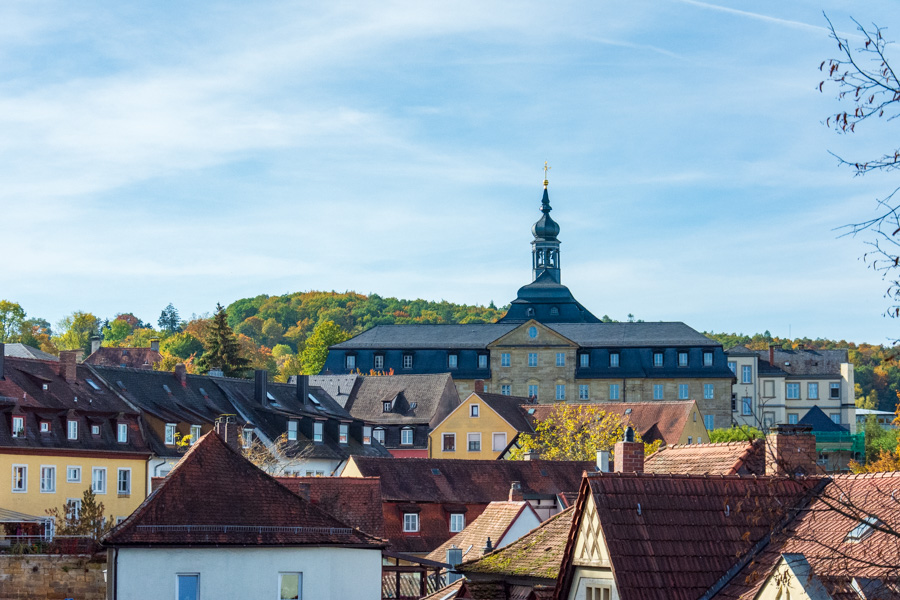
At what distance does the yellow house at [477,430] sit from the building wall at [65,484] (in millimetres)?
26863

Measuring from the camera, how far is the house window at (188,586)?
30.8 m

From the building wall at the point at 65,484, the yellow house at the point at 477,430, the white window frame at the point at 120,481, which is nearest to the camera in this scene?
the building wall at the point at 65,484

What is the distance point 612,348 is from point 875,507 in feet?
312

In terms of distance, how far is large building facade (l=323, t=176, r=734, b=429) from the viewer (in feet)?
364

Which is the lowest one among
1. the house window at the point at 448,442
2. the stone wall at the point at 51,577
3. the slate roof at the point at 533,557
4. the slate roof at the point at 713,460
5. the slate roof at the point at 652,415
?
the stone wall at the point at 51,577

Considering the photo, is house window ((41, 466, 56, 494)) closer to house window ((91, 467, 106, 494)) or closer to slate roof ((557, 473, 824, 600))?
house window ((91, 467, 106, 494))

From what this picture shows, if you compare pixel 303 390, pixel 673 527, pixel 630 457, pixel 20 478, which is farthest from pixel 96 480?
pixel 673 527

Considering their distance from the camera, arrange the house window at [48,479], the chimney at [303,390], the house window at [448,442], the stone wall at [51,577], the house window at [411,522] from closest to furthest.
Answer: the stone wall at [51,577] < the house window at [411,522] < the house window at [48,479] < the chimney at [303,390] < the house window at [448,442]

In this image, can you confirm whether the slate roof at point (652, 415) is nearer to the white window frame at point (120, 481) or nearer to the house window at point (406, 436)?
the house window at point (406, 436)

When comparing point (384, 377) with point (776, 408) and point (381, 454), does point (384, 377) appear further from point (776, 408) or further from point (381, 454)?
point (776, 408)

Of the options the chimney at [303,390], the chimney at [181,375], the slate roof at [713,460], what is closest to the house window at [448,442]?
the chimney at [303,390]

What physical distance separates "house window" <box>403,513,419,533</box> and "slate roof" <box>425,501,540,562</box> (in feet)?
31.8

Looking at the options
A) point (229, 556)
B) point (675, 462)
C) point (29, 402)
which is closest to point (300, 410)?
point (29, 402)

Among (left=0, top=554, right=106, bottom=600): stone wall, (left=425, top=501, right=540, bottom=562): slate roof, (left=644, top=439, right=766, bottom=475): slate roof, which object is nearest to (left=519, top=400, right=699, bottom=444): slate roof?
(left=425, top=501, right=540, bottom=562): slate roof
